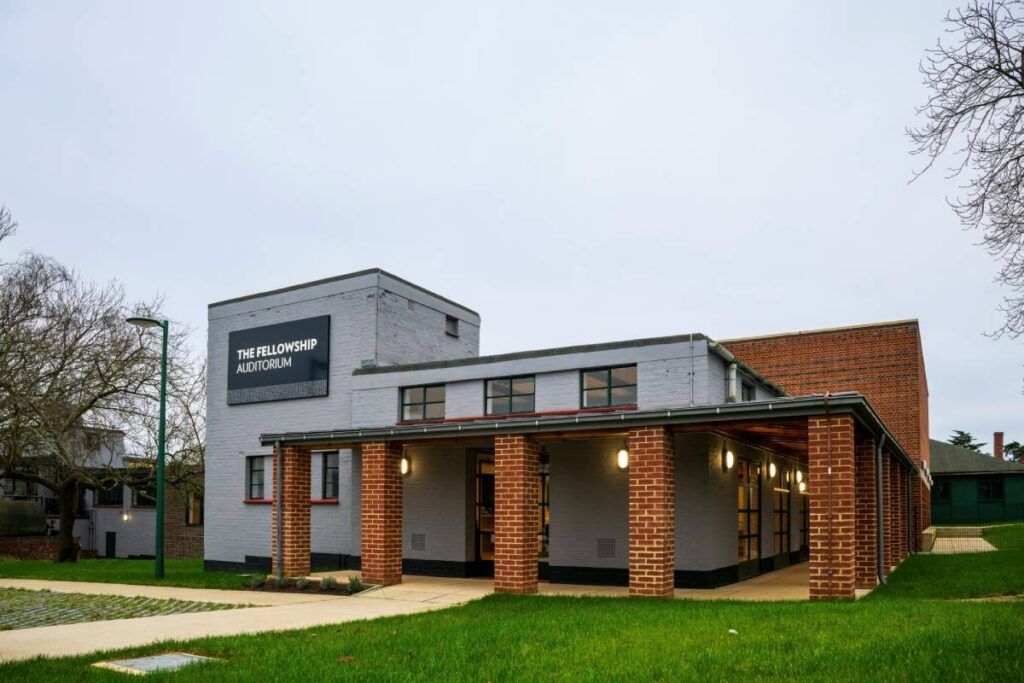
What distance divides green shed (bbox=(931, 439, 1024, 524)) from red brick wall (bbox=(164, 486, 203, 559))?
39.3m

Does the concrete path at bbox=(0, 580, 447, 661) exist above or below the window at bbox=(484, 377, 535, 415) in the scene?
below

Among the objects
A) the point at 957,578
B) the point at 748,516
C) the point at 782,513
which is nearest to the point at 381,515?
the point at 748,516

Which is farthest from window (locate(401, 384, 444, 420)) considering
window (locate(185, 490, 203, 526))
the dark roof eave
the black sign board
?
window (locate(185, 490, 203, 526))

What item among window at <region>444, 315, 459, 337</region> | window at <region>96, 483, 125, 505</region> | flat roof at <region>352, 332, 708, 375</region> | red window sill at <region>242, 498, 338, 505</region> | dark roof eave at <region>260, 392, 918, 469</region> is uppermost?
window at <region>444, 315, 459, 337</region>

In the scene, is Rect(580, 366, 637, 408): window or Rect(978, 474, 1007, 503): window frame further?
Rect(978, 474, 1007, 503): window frame

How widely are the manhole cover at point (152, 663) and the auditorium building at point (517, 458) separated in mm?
7100

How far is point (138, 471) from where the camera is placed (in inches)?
1348

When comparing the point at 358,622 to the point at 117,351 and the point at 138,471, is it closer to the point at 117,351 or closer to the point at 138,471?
the point at 117,351

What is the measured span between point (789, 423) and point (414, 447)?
925 centimetres

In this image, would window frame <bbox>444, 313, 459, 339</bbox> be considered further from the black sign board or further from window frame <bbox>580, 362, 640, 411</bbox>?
window frame <bbox>580, 362, 640, 411</bbox>

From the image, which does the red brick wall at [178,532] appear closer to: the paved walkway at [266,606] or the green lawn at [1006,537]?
the paved walkway at [266,606]

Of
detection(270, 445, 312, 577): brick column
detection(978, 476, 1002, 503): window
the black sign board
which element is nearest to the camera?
detection(270, 445, 312, 577): brick column

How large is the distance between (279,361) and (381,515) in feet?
27.4

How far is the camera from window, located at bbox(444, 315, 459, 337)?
82.9 ft
